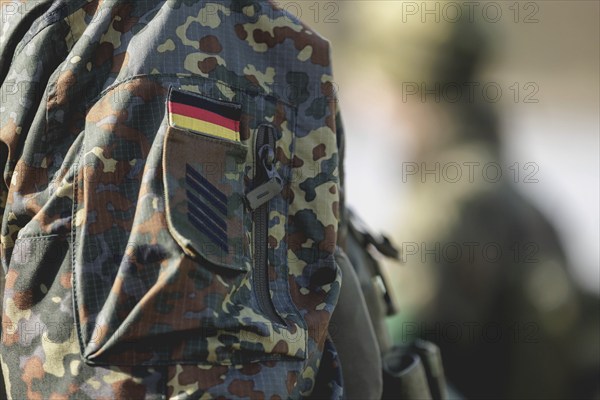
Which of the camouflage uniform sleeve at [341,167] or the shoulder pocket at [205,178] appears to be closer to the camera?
the shoulder pocket at [205,178]

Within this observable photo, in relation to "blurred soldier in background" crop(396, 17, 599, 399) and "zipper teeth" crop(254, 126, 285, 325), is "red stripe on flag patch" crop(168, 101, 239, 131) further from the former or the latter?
"blurred soldier in background" crop(396, 17, 599, 399)

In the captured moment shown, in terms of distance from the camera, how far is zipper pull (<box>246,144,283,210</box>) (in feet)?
2.94

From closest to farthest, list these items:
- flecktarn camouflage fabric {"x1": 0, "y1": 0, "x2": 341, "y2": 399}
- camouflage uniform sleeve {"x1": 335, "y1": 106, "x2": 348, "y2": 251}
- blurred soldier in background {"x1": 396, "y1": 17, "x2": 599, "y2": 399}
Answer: flecktarn camouflage fabric {"x1": 0, "y1": 0, "x2": 341, "y2": 399} → camouflage uniform sleeve {"x1": 335, "y1": 106, "x2": 348, "y2": 251} → blurred soldier in background {"x1": 396, "y1": 17, "x2": 599, "y2": 399}

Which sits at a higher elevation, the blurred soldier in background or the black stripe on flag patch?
the black stripe on flag patch

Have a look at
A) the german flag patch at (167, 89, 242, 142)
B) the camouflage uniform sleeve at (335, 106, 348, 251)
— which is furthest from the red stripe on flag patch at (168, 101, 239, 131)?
the camouflage uniform sleeve at (335, 106, 348, 251)

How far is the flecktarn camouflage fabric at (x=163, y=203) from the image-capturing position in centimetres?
82

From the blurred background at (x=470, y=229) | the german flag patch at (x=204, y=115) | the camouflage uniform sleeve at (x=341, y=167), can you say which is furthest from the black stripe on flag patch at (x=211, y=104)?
the blurred background at (x=470, y=229)

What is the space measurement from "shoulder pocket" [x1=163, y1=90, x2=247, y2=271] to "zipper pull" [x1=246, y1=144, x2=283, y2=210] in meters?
0.01

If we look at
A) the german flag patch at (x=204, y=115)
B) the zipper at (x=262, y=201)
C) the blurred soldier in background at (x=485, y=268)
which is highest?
the german flag patch at (x=204, y=115)

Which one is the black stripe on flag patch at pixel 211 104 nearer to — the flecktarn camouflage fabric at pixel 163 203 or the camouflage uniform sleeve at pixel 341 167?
the flecktarn camouflage fabric at pixel 163 203

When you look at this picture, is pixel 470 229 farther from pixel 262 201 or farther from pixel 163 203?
pixel 163 203

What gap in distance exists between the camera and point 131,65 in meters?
0.88

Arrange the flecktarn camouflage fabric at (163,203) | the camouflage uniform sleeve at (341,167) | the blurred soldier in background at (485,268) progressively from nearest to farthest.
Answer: the flecktarn camouflage fabric at (163,203)
the camouflage uniform sleeve at (341,167)
the blurred soldier in background at (485,268)

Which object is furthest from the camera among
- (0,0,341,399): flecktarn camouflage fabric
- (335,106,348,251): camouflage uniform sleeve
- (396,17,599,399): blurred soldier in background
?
(396,17,599,399): blurred soldier in background
